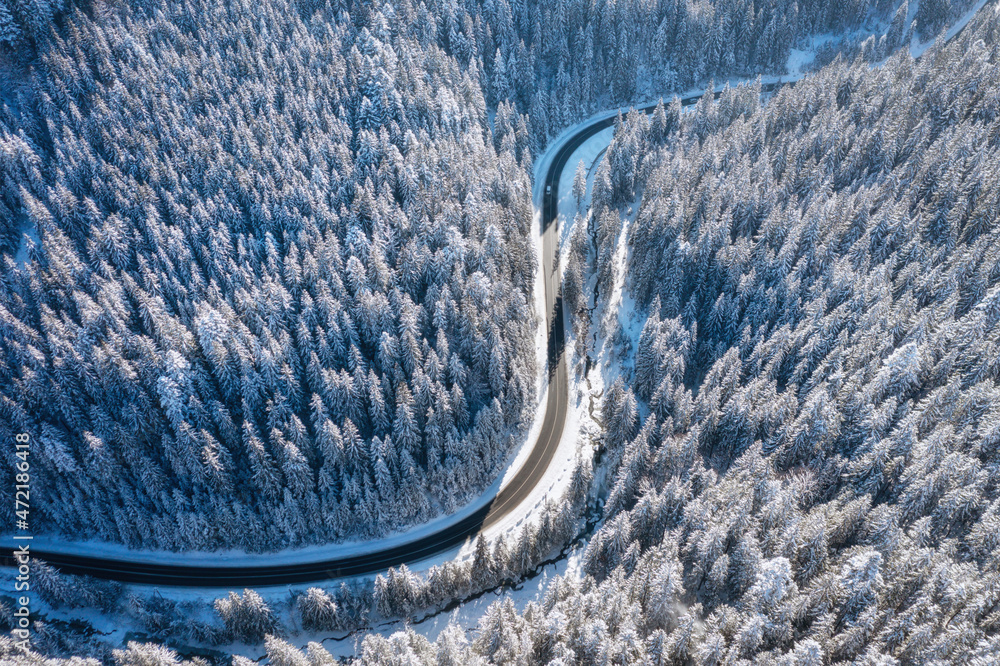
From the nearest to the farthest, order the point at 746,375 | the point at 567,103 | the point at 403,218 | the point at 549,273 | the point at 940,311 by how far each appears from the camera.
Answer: the point at 940,311
the point at 746,375
the point at 403,218
the point at 549,273
the point at 567,103

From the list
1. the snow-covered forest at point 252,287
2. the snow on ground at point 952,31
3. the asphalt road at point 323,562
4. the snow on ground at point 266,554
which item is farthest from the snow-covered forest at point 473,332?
the snow on ground at point 952,31

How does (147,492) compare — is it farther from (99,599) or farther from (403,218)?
(403,218)

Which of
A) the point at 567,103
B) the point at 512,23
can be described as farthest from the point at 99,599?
the point at 512,23

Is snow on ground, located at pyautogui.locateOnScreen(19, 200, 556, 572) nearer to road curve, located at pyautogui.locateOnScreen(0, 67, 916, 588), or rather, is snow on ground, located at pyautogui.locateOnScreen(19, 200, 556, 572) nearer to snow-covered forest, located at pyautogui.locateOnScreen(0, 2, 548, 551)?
road curve, located at pyautogui.locateOnScreen(0, 67, 916, 588)

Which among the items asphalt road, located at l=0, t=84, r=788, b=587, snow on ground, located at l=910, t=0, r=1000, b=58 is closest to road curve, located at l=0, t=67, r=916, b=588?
asphalt road, located at l=0, t=84, r=788, b=587

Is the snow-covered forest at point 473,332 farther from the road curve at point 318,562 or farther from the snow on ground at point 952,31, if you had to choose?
the snow on ground at point 952,31

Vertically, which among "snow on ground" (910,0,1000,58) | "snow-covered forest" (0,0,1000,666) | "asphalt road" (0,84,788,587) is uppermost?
"snow on ground" (910,0,1000,58)

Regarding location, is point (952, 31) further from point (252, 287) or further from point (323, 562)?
point (323, 562)

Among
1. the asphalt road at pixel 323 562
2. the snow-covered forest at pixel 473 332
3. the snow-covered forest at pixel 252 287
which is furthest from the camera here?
the snow-covered forest at pixel 252 287
